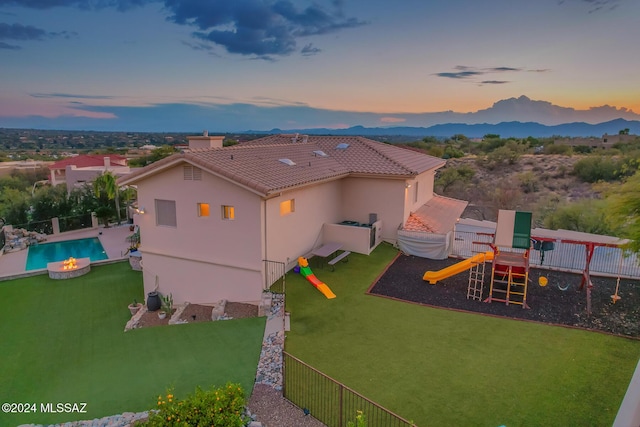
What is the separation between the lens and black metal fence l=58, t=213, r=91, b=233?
31.1m

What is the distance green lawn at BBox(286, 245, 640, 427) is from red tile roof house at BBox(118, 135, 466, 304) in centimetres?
292

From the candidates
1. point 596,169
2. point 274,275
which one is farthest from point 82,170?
point 596,169

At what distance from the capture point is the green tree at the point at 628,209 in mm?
8438

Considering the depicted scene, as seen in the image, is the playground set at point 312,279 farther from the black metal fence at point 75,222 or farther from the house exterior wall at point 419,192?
the black metal fence at point 75,222

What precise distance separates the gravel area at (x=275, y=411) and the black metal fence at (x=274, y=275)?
5.47m

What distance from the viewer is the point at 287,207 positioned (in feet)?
49.6

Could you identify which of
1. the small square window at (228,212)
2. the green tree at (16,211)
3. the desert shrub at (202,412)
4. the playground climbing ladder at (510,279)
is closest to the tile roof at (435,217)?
the playground climbing ladder at (510,279)

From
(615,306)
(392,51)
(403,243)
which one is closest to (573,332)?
(615,306)

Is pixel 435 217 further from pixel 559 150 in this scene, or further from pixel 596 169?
pixel 559 150

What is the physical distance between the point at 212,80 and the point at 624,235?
3495 centimetres

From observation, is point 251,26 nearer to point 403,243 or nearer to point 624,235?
point 403,243

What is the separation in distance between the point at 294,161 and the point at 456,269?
8.95 meters

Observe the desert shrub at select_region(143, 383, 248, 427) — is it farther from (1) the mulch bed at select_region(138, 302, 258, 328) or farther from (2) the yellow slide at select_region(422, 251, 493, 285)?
(2) the yellow slide at select_region(422, 251, 493, 285)

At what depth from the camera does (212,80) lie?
35406mm
